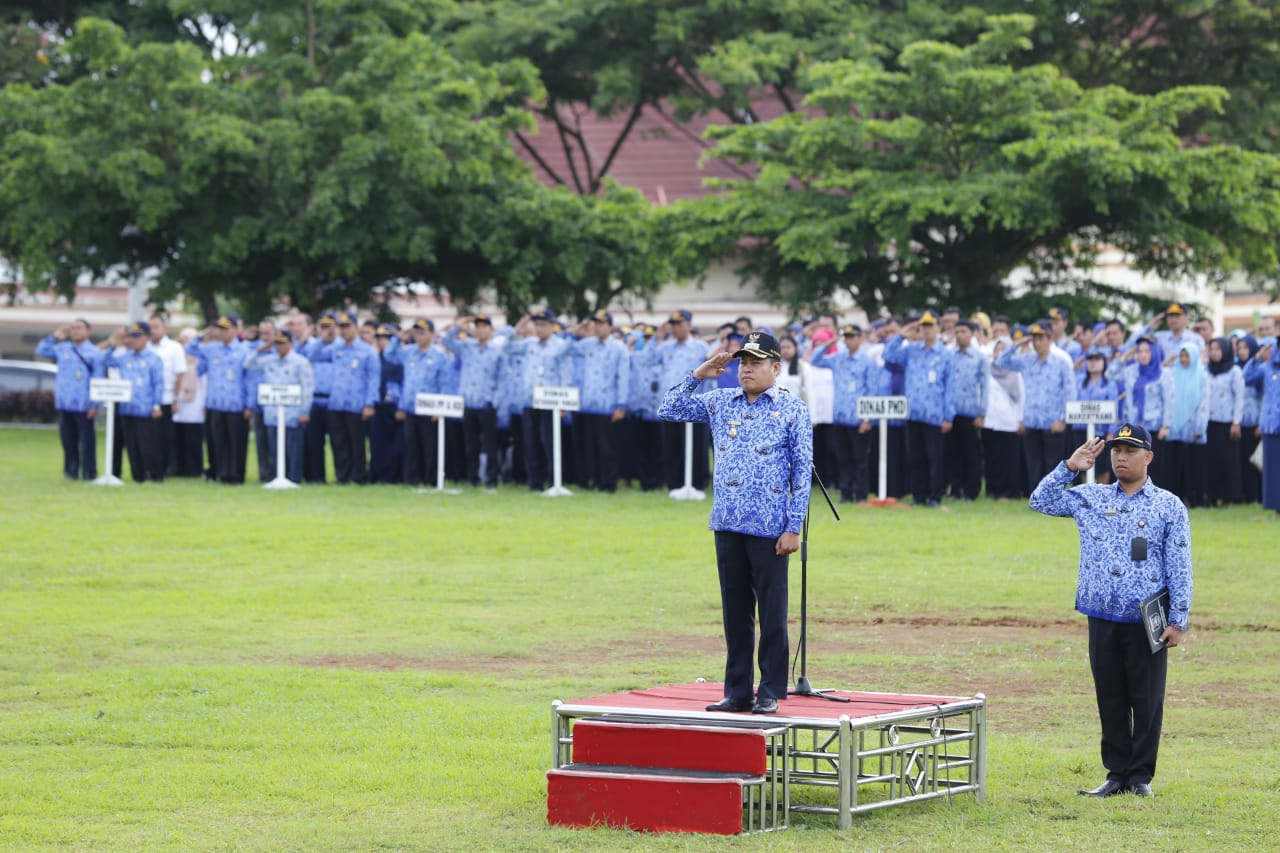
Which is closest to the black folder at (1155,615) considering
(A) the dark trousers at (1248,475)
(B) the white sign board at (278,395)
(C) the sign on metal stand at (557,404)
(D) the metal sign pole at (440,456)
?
(A) the dark trousers at (1248,475)

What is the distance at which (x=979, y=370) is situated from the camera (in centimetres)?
2305

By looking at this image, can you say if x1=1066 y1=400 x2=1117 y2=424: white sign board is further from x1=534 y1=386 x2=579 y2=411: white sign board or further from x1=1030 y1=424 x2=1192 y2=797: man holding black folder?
x1=1030 y1=424 x2=1192 y2=797: man holding black folder

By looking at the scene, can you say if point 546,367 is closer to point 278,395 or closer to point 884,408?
point 278,395

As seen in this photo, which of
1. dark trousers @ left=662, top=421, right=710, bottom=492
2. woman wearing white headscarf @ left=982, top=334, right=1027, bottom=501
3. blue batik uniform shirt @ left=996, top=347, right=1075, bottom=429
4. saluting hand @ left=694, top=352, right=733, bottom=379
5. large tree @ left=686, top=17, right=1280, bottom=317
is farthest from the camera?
large tree @ left=686, top=17, right=1280, bottom=317

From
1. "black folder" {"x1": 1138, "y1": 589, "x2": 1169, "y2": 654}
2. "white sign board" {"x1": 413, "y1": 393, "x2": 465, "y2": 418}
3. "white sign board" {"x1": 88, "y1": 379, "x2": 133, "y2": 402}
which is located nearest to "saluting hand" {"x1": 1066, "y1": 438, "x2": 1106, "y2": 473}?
"black folder" {"x1": 1138, "y1": 589, "x2": 1169, "y2": 654}

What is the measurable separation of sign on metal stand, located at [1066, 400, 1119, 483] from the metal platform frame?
1316cm

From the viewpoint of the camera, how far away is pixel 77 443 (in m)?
26.3

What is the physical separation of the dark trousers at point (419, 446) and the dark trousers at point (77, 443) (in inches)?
161

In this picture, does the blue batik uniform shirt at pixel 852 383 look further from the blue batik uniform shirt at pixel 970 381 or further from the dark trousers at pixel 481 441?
the dark trousers at pixel 481 441

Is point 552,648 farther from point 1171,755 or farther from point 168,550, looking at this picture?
point 168,550

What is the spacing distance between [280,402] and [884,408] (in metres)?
7.58

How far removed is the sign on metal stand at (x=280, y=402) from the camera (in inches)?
981

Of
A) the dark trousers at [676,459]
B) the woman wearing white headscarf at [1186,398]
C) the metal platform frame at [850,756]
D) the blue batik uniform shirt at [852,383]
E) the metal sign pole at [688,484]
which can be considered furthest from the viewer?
the dark trousers at [676,459]

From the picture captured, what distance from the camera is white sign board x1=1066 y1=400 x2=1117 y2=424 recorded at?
22.3 metres
